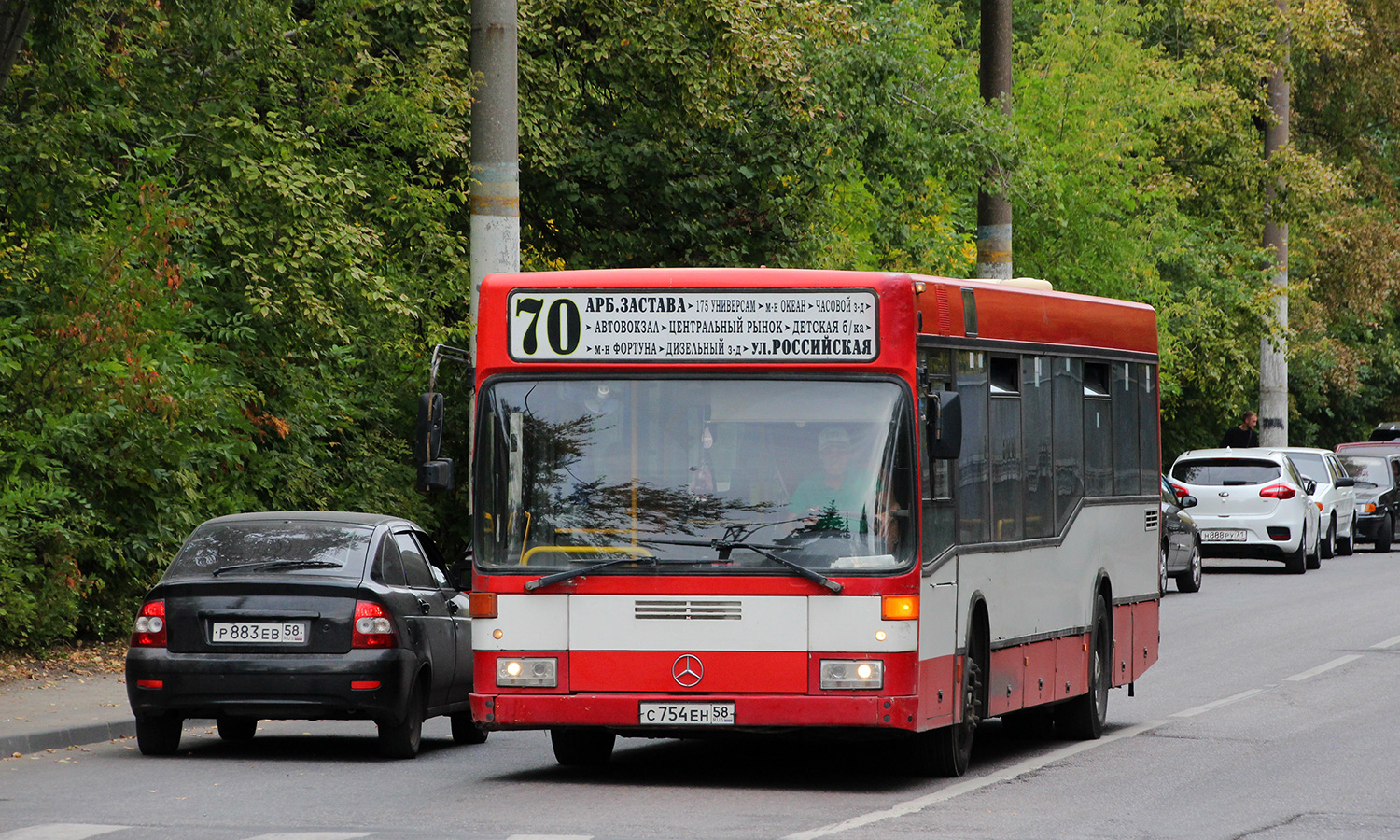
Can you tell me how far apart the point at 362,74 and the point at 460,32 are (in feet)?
5.55

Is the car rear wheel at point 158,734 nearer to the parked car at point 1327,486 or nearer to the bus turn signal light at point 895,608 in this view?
the bus turn signal light at point 895,608

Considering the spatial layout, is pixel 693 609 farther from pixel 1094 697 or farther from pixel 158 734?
pixel 1094 697

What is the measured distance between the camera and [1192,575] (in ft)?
100

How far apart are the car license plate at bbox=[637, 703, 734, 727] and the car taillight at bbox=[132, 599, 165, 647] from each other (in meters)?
3.21

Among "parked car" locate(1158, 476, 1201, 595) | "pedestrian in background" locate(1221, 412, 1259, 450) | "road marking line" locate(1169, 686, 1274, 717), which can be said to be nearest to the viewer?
"road marking line" locate(1169, 686, 1274, 717)

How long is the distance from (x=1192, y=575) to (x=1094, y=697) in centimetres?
1658

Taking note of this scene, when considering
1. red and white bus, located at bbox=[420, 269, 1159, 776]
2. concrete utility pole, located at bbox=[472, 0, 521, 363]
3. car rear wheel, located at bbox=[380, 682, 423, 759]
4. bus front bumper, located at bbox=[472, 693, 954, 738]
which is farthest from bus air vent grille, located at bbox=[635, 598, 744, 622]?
concrete utility pole, located at bbox=[472, 0, 521, 363]

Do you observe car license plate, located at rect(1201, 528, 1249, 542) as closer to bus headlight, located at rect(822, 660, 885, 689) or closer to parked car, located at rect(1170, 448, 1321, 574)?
parked car, located at rect(1170, 448, 1321, 574)

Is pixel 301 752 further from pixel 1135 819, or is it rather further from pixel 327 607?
pixel 1135 819

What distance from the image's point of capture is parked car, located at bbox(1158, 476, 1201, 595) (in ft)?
95.1

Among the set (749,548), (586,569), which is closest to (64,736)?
(586,569)

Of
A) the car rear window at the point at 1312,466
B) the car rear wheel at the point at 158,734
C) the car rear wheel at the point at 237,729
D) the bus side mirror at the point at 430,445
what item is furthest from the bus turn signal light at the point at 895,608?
the car rear window at the point at 1312,466

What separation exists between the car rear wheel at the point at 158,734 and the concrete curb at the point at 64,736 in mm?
707

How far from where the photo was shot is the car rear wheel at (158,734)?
12.9 m
